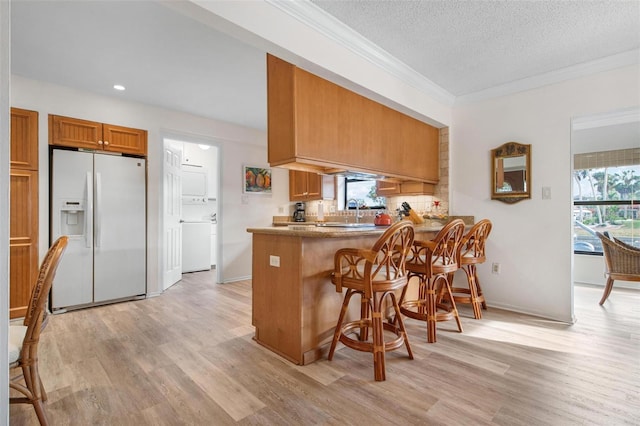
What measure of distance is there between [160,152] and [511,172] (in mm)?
4404

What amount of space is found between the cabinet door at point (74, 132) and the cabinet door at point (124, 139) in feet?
0.25

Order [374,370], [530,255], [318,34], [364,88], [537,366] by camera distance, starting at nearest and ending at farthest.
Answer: [374,370] < [537,366] < [318,34] < [364,88] < [530,255]

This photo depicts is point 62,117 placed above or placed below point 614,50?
below

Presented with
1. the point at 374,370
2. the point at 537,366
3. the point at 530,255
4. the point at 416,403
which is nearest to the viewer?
the point at 416,403

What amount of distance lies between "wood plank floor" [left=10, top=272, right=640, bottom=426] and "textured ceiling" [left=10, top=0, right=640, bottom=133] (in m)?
2.21

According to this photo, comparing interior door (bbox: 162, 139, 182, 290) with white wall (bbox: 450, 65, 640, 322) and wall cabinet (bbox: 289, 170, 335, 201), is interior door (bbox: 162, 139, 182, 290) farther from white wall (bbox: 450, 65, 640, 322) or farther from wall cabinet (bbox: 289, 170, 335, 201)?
white wall (bbox: 450, 65, 640, 322)

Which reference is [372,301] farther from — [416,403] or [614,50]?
[614,50]

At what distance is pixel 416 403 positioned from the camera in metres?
1.66

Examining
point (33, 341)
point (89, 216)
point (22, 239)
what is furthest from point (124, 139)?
point (33, 341)

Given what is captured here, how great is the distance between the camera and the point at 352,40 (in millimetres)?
2475

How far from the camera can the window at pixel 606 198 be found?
440 centimetres

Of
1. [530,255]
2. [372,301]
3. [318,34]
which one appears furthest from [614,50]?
[372,301]

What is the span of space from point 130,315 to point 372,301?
270 cm

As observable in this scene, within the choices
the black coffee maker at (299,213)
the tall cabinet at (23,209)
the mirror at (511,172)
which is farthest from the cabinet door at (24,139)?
the mirror at (511,172)
